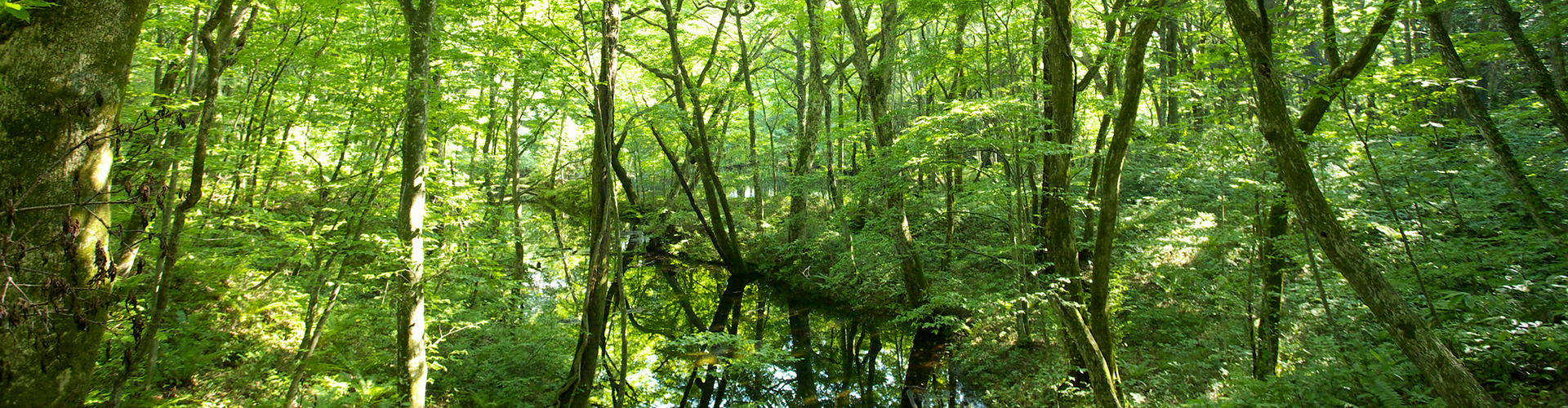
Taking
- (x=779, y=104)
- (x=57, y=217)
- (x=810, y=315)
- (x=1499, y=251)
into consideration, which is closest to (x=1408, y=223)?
(x=1499, y=251)

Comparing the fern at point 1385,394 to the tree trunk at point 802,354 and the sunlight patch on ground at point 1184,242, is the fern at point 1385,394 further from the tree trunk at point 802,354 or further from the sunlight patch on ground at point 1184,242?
the tree trunk at point 802,354

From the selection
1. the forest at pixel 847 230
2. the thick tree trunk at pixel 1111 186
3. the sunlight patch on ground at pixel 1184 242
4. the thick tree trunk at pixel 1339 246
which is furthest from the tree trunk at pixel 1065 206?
the sunlight patch on ground at pixel 1184 242

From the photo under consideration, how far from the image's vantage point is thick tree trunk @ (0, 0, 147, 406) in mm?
2389

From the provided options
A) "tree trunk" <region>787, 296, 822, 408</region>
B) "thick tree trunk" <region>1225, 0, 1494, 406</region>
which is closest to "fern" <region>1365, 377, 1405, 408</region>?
"thick tree trunk" <region>1225, 0, 1494, 406</region>

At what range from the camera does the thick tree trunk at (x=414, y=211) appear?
539cm

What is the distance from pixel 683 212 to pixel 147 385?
9.97 meters

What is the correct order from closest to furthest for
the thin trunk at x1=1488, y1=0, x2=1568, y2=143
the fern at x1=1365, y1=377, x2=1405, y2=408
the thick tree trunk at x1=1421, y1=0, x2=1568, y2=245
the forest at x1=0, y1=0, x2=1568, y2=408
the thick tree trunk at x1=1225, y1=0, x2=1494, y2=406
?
1. the forest at x1=0, y1=0, x2=1568, y2=408
2. the thick tree trunk at x1=1225, y1=0, x2=1494, y2=406
3. the fern at x1=1365, y1=377, x2=1405, y2=408
4. the thin trunk at x1=1488, y1=0, x2=1568, y2=143
5. the thick tree trunk at x1=1421, y1=0, x2=1568, y2=245

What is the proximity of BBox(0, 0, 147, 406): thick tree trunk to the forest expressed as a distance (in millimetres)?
11

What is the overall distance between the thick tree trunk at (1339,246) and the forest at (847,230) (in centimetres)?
2

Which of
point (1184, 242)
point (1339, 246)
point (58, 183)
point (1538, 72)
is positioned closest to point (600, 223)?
point (58, 183)

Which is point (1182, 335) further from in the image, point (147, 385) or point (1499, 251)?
point (147, 385)

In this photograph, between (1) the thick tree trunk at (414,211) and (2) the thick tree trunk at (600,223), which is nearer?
(2) the thick tree trunk at (600,223)

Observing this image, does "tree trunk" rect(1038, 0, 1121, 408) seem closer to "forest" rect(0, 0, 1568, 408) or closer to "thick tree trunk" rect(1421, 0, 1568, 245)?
"forest" rect(0, 0, 1568, 408)

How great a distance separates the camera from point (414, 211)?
5531mm
